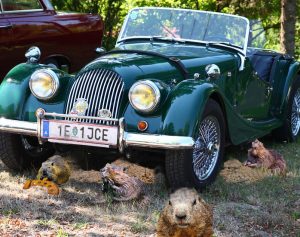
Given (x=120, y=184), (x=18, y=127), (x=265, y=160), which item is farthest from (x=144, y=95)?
(x=265, y=160)

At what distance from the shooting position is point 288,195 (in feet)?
16.7

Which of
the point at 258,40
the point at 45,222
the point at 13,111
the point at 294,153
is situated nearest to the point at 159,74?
the point at 13,111

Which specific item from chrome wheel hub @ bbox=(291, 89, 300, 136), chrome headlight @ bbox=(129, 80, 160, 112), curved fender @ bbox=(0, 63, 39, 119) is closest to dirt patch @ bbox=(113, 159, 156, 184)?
chrome headlight @ bbox=(129, 80, 160, 112)

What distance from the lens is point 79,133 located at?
479 cm

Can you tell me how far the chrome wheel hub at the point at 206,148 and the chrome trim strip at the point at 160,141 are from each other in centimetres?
42

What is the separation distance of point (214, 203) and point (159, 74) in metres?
1.25

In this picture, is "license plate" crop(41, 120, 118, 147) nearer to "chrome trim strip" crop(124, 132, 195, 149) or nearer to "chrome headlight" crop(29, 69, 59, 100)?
"chrome trim strip" crop(124, 132, 195, 149)

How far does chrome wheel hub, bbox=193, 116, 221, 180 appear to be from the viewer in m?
5.07

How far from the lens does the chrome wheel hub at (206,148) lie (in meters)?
5.07

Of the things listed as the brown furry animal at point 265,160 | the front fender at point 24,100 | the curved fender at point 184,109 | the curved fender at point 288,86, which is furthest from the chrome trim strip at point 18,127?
the curved fender at point 288,86

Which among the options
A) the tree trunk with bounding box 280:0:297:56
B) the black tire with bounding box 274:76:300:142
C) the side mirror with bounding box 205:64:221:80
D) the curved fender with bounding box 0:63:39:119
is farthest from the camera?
the tree trunk with bounding box 280:0:297:56

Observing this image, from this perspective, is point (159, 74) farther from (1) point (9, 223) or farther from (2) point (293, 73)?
(2) point (293, 73)

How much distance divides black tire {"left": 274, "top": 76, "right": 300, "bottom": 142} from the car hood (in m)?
1.44

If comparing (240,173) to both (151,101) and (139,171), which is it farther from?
(151,101)
